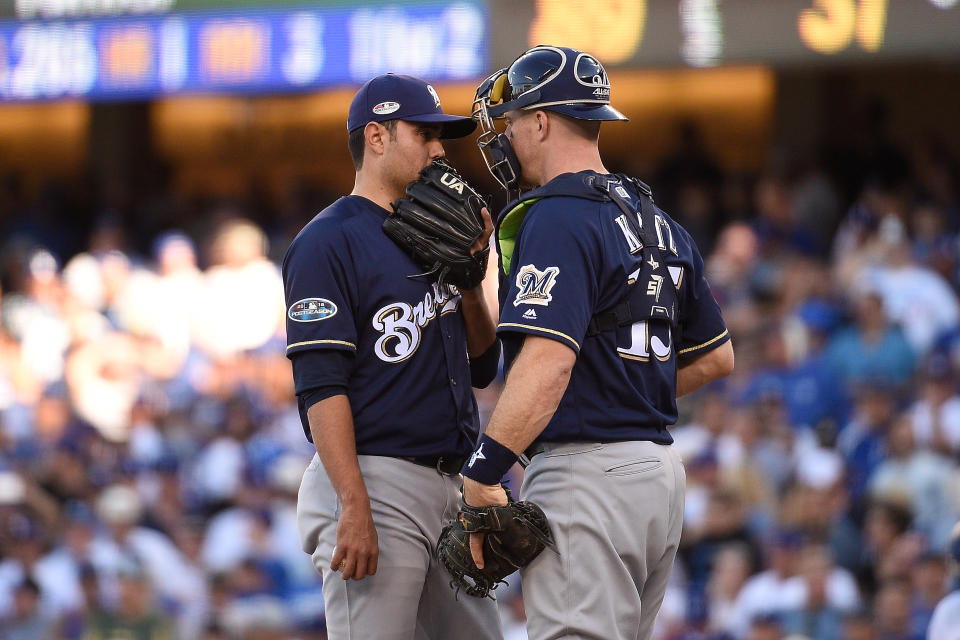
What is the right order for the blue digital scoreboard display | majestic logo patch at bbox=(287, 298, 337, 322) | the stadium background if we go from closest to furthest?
majestic logo patch at bbox=(287, 298, 337, 322), the stadium background, the blue digital scoreboard display

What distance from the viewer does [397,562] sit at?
3.29m

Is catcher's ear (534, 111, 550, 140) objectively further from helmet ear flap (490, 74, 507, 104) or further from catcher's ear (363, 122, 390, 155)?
catcher's ear (363, 122, 390, 155)

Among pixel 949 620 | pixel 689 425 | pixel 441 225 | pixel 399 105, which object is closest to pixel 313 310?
pixel 441 225

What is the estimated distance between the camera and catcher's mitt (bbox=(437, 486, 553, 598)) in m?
3.06

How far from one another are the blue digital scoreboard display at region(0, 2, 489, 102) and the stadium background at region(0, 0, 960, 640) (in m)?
0.02

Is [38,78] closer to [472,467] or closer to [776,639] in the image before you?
[776,639]

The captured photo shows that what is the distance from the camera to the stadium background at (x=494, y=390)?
6.43 m

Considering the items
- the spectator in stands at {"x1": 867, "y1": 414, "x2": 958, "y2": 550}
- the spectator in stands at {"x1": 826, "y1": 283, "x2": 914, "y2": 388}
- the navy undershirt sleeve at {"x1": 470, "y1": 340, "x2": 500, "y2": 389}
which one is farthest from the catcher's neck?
the spectator in stands at {"x1": 826, "y1": 283, "x2": 914, "y2": 388}

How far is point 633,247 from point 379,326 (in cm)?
64

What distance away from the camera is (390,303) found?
337 cm

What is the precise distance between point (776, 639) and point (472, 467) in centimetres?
329

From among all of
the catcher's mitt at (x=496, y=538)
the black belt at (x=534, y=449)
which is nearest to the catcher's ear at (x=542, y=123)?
the black belt at (x=534, y=449)

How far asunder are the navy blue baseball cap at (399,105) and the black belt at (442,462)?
0.83 m

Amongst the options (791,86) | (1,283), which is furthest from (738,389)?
(1,283)
